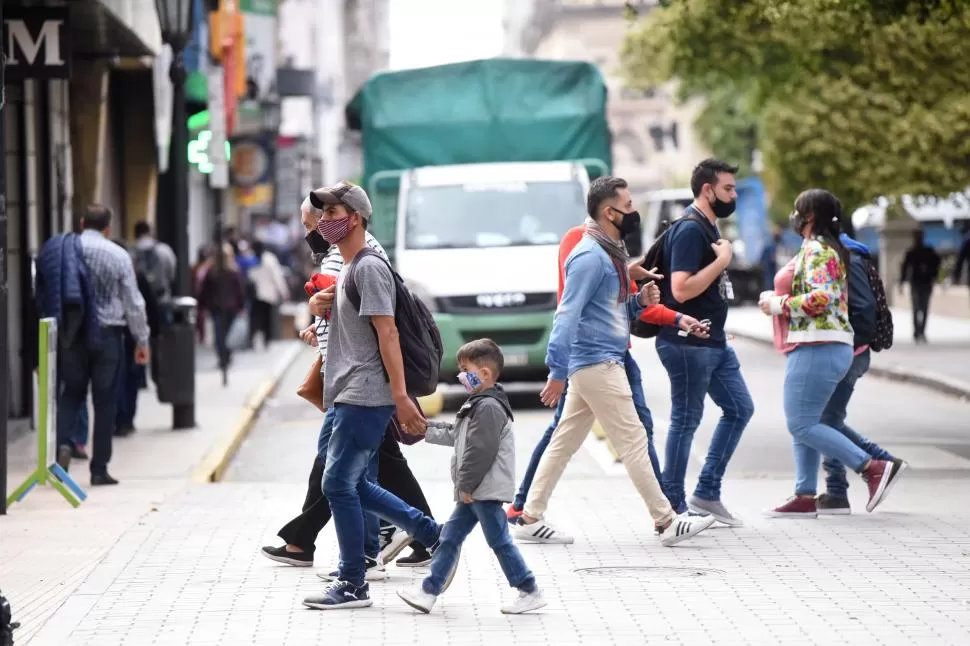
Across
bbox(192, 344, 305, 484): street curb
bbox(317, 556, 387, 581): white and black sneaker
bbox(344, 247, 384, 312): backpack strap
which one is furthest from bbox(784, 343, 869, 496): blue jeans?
bbox(192, 344, 305, 484): street curb

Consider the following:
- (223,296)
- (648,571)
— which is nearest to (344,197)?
(648,571)

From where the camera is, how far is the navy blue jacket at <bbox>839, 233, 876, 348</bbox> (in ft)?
36.2

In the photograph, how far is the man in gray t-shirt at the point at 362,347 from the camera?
25.7 ft

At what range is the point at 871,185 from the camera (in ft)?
109

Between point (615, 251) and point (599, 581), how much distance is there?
1790 mm

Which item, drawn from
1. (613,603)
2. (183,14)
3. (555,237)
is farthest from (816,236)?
(555,237)

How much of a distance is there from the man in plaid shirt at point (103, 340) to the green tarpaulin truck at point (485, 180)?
6.11m

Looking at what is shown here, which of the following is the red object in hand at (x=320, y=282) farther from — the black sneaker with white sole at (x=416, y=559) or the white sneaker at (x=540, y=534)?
the white sneaker at (x=540, y=534)

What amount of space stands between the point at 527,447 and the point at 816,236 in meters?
5.43

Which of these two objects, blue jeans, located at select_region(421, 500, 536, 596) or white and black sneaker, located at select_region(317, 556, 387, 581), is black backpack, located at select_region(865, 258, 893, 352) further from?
blue jeans, located at select_region(421, 500, 536, 596)

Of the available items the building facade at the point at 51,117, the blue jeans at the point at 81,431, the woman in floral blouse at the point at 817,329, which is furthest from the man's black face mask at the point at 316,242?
the blue jeans at the point at 81,431

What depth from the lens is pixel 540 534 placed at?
10250 millimetres

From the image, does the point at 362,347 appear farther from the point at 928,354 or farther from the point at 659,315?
the point at 928,354

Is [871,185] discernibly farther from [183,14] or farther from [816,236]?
[816,236]
